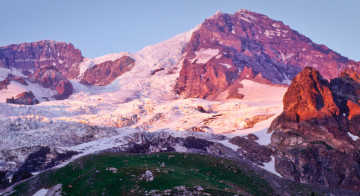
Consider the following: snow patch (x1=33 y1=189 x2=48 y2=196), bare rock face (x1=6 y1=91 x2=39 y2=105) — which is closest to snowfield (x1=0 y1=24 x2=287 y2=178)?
bare rock face (x1=6 y1=91 x2=39 y2=105)

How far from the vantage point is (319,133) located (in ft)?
277

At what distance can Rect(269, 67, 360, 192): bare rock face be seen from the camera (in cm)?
7456

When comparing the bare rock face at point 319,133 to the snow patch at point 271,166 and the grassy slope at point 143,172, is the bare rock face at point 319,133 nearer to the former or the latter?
the snow patch at point 271,166

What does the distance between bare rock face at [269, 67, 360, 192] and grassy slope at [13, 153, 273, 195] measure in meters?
17.1

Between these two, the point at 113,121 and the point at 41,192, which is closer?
the point at 41,192

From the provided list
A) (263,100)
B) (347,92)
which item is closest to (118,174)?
Answer: (347,92)

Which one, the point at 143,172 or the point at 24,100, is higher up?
the point at 143,172

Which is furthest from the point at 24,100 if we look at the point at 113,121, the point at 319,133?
the point at 319,133

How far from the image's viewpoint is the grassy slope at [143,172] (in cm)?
4438

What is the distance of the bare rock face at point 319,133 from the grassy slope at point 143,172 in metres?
17.1

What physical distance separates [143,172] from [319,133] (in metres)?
50.3

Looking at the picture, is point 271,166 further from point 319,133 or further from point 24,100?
point 24,100

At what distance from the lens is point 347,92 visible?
321 ft

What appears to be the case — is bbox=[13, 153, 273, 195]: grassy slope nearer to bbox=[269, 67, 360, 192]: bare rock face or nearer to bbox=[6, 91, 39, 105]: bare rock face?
bbox=[269, 67, 360, 192]: bare rock face
